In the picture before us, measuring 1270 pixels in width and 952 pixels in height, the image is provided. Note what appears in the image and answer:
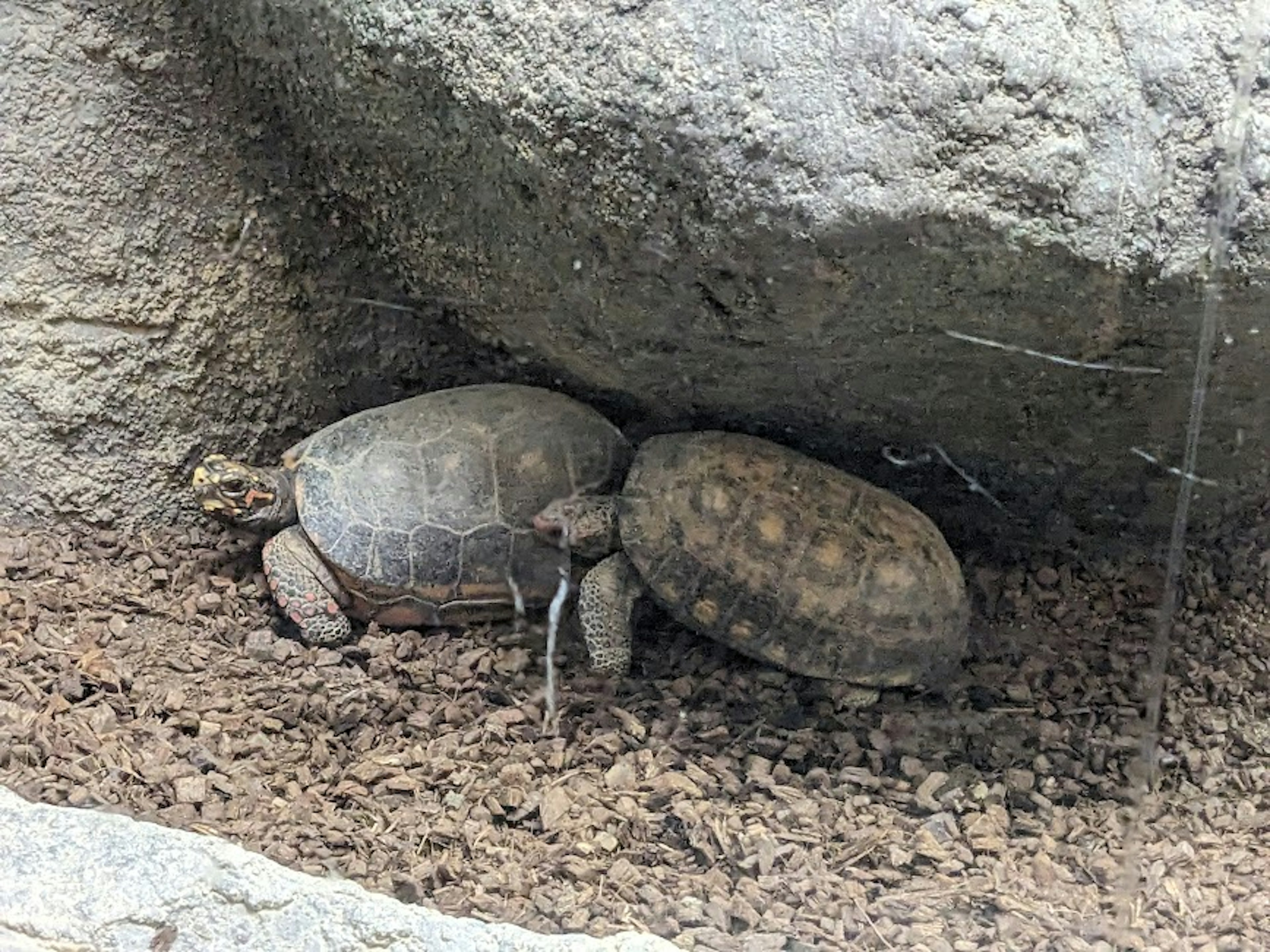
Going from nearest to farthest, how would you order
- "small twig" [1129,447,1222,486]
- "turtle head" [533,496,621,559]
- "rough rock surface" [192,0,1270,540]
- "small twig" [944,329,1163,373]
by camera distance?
"rough rock surface" [192,0,1270,540]
"small twig" [944,329,1163,373]
"small twig" [1129,447,1222,486]
"turtle head" [533,496,621,559]

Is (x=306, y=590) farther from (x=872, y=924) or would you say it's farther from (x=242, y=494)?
(x=872, y=924)

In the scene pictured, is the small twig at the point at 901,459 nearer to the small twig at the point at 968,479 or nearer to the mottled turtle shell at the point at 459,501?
the small twig at the point at 968,479

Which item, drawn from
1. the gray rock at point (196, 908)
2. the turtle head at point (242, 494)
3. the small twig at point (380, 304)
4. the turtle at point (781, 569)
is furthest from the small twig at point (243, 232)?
the gray rock at point (196, 908)

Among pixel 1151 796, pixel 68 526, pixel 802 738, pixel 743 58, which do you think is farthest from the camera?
pixel 68 526

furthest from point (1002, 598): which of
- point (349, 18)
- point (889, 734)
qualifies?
point (349, 18)

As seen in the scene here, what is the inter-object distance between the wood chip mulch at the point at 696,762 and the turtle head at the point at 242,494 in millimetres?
153

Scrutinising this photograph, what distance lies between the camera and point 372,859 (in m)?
1.75

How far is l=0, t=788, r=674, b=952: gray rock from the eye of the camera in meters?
1.44

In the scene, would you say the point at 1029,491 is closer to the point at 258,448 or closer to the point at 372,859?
the point at 372,859

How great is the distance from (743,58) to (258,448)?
1.46 m

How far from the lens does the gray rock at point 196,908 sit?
1.44 meters

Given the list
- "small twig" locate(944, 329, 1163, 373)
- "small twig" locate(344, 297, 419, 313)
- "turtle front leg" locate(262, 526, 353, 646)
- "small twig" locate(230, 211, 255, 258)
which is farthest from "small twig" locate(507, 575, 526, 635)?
"small twig" locate(944, 329, 1163, 373)

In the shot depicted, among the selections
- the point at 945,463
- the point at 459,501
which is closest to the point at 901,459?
the point at 945,463

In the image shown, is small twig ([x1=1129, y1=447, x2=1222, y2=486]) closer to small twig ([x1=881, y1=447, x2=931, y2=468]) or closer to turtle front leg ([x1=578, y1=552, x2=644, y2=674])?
small twig ([x1=881, y1=447, x2=931, y2=468])
